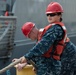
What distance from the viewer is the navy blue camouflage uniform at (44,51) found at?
4.27m

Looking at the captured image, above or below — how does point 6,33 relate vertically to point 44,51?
below

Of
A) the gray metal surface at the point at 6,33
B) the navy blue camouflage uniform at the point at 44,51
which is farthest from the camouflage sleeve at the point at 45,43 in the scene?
the gray metal surface at the point at 6,33

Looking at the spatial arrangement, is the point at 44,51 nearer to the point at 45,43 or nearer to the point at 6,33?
the point at 45,43

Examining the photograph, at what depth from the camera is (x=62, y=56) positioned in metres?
4.64

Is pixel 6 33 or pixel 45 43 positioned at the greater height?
pixel 45 43

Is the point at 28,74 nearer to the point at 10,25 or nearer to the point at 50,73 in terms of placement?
the point at 10,25

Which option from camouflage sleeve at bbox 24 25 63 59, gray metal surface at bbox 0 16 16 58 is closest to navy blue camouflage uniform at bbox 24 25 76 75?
camouflage sleeve at bbox 24 25 63 59

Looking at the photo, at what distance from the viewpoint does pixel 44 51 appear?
4.27m

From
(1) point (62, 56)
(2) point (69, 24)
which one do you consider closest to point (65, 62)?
(1) point (62, 56)

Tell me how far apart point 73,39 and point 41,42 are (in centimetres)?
462

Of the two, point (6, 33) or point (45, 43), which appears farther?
point (6, 33)

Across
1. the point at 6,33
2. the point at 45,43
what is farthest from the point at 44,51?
the point at 6,33

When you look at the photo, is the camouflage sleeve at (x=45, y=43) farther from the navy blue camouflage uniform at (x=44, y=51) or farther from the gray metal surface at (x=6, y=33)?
the gray metal surface at (x=6, y=33)

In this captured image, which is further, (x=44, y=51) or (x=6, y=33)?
(x=6, y=33)
